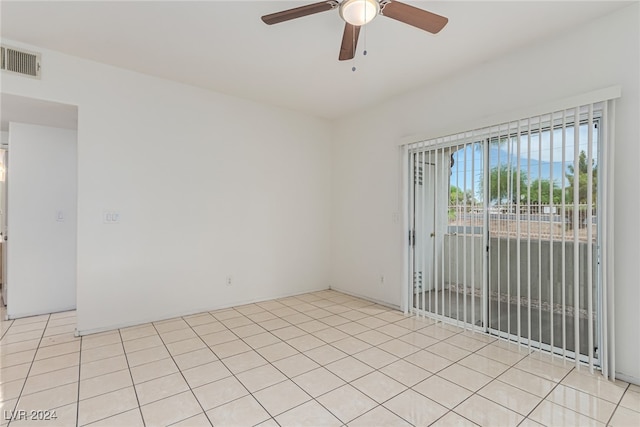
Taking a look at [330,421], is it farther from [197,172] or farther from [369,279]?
[197,172]

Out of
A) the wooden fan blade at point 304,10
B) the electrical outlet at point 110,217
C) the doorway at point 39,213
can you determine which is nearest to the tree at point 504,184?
the wooden fan blade at point 304,10

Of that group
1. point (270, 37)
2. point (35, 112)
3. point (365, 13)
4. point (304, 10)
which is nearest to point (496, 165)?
point (365, 13)

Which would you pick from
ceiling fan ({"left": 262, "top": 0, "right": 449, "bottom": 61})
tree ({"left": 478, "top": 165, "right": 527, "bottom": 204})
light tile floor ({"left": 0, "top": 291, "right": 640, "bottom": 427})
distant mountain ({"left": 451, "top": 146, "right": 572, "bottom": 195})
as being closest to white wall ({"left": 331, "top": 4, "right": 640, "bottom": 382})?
distant mountain ({"left": 451, "top": 146, "right": 572, "bottom": 195})

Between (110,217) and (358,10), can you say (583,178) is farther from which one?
(110,217)

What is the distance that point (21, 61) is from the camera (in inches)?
117

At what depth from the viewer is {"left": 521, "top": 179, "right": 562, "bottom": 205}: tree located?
271 centimetres

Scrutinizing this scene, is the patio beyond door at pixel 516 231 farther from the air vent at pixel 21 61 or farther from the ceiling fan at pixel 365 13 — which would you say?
the air vent at pixel 21 61

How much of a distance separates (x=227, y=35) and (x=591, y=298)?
12.4 ft

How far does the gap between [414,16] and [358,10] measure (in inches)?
16.2

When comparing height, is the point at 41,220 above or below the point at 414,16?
below

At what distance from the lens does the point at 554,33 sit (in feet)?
9.00

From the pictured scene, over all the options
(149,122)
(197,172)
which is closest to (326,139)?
(197,172)

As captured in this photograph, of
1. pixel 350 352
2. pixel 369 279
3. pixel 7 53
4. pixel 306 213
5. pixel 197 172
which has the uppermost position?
pixel 7 53

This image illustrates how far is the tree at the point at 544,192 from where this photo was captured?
2.71 m
